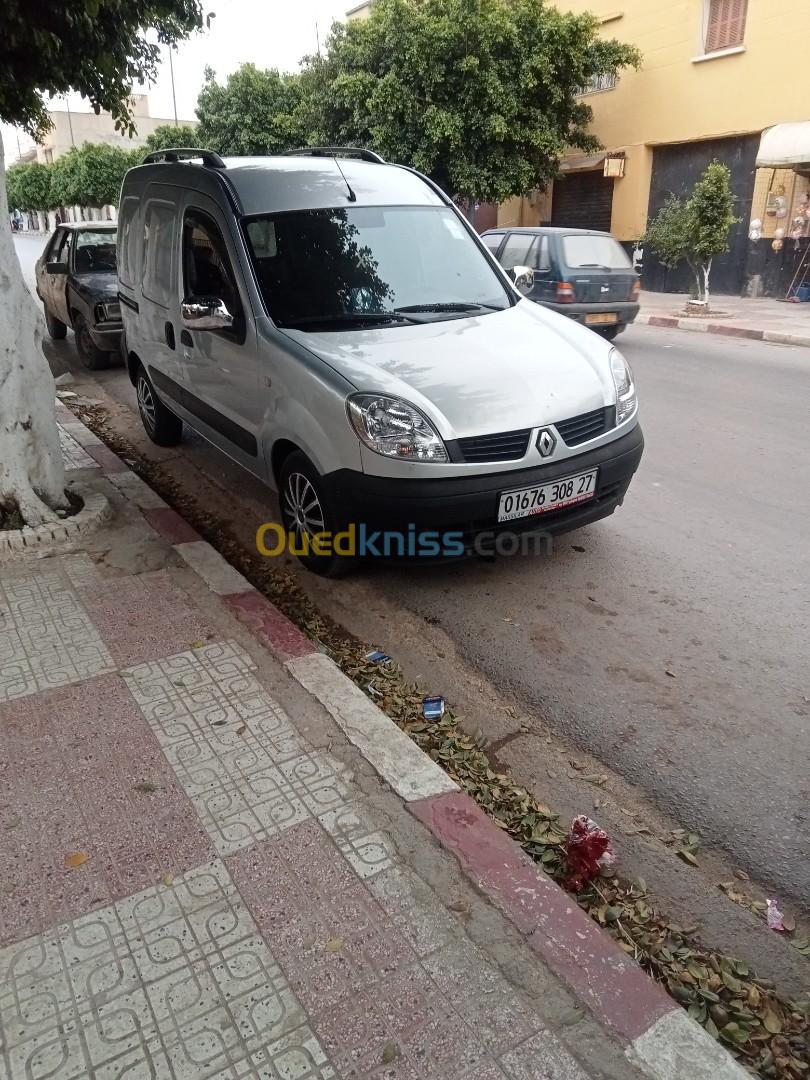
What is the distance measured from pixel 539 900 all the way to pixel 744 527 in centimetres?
348

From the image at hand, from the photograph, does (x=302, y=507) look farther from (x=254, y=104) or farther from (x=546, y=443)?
(x=254, y=104)

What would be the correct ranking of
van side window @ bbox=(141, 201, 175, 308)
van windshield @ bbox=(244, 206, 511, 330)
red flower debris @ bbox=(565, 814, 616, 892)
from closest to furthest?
red flower debris @ bbox=(565, 814, 616, 892) → van windshield @ bbox=(244, 206, 511, 330) → van side window @ bbox=(141, 201, 175, 308)

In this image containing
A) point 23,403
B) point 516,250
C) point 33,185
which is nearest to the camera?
point 23,403

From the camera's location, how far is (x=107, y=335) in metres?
9.50

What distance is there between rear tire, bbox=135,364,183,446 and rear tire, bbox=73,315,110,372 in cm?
332

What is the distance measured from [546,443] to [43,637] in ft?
8.16

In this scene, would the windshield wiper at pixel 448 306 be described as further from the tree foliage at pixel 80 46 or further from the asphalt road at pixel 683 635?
the tree foliage at pixel 80 46

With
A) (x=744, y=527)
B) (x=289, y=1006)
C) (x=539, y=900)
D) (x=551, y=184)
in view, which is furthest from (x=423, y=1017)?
(x=551, y=184)

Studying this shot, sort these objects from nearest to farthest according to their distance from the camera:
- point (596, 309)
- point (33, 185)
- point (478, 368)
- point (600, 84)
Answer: point (478, 368)
point (596, 309)
point (600, 84)
point (33, 185)

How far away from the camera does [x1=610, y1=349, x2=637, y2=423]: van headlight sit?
13.9ft

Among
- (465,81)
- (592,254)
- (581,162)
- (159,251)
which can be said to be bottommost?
(159,251)

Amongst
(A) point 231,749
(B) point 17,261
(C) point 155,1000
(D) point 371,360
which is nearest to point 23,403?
(B) point 17,261

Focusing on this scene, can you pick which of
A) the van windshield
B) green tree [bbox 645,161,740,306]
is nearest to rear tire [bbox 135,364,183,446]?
the van windshield

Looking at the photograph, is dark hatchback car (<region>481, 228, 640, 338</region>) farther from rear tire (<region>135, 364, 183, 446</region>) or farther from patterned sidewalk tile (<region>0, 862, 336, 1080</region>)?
patterned sidewalk tile (<region>0, 862, 336, 1080</region>)
